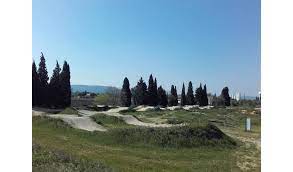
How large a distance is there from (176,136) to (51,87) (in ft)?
8.62

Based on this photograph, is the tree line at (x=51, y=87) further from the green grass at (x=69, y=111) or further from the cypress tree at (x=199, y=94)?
the cypress tree at (x=199, y=94)

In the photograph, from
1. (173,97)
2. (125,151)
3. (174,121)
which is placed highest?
(173,97)

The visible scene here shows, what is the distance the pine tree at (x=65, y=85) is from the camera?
776 cm

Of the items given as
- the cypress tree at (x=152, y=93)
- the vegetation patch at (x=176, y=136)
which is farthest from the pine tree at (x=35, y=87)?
the cypress tree at (x=152, y=93)

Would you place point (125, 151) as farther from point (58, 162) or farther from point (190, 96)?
point (58, 162)

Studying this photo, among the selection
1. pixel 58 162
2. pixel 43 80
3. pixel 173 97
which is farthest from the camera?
pixel 173 97

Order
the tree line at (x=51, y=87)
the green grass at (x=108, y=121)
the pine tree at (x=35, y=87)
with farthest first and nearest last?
the green grass at (x=108, y=121), the tree line at (x=51, y=87), the pine tree at (x=35, y=87)

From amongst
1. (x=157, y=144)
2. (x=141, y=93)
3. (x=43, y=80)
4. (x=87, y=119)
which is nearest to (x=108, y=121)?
(x=87, y=119)

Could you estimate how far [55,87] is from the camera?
793 cm

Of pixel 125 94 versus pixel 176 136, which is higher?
pixel 125 94

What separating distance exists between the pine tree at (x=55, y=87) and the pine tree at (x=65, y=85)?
54mm

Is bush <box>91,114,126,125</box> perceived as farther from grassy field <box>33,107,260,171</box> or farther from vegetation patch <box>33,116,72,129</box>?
vegetation patch <box>33,116,72,129</box>
